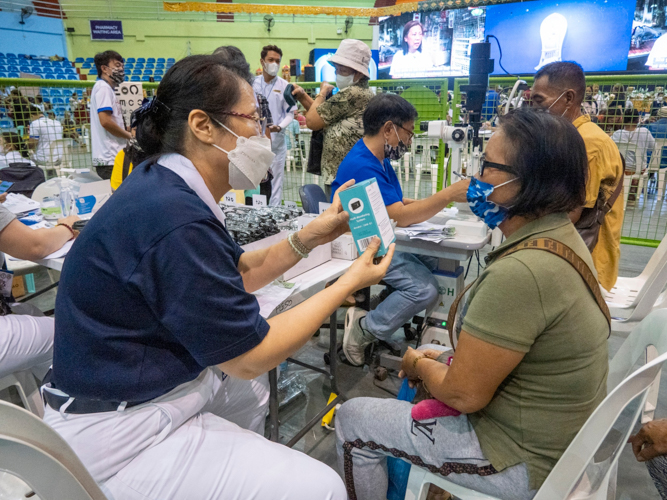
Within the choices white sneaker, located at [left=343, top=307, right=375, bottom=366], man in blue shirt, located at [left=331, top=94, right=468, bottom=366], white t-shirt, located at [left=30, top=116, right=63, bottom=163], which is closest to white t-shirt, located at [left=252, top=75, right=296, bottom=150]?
white t-shirt, located at [left=30, top=116, right=63, bottom=163]

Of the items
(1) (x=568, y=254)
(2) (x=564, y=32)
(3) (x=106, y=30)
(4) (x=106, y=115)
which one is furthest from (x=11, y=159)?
(3) (x=106, y=30)

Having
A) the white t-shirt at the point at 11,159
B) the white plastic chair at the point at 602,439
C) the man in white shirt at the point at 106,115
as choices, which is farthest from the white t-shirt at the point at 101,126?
the white plastic chair at the point at 602,439

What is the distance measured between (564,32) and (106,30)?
1533 cm

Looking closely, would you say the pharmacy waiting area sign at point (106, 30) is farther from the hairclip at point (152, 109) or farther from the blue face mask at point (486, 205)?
the blue face mask at point (486, 205)

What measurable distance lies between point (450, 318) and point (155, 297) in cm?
93

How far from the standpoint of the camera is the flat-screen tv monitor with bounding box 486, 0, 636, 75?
10.6 m

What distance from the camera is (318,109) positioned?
11.7 feet

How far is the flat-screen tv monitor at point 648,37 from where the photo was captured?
10.1m

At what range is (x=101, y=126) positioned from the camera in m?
4.39

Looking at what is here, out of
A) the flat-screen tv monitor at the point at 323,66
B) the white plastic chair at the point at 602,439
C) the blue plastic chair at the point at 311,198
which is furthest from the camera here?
the flat-screen tv monitor at the point at 323,66

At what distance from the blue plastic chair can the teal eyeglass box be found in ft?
5.01

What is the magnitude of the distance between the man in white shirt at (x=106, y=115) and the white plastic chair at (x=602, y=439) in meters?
4.18

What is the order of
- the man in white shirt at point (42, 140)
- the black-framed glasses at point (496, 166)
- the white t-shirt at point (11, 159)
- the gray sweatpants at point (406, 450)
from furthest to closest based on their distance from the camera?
the man in white shirt at point (42, 140) < the white t-shirt at point (11, 159) < the black-framed glasses at point (496, 166) < the gray sweatpants at point (406, 450)

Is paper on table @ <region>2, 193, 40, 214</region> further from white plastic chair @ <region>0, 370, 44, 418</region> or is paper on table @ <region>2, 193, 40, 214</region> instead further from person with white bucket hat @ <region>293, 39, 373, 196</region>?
person with white bucket hat @ <region>293, 39, 373, 196</region>
